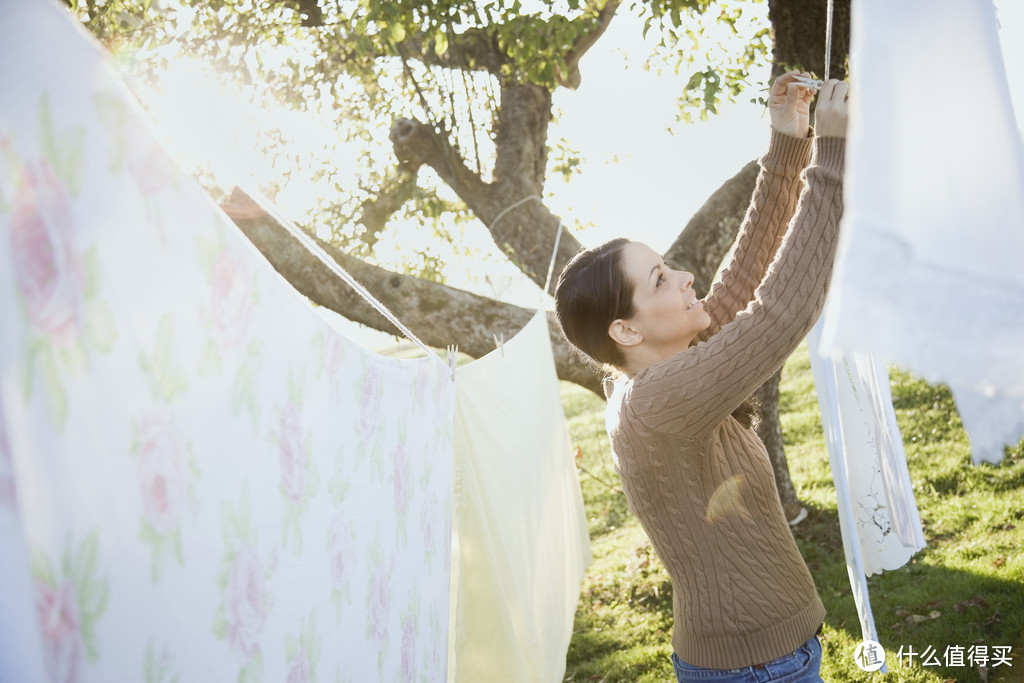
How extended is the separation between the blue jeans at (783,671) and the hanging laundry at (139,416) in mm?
742

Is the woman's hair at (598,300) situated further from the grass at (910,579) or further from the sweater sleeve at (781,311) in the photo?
the grass at (910,579)

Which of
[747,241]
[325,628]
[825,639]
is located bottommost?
[825,639]

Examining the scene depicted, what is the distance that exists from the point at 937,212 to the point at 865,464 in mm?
1888

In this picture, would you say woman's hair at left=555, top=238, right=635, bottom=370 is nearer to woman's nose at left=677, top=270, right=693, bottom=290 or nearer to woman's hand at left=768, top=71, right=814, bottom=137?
woman's nose at left=677, top=270, right=693, bottom=290

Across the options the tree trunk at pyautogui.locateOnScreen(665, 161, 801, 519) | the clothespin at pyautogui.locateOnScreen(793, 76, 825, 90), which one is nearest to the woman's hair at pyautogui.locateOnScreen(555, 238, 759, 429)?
the clothespin at pyautogui.locateOnScreen(793, 76, 825, 90)

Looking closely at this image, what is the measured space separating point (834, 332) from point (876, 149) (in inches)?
7.1

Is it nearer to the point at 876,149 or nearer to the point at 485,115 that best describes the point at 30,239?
the point at 876,149

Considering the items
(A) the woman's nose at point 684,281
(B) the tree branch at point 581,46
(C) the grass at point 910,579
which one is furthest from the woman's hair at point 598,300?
(B) the tree branch at point 581,46

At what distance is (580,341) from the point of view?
1.78 metres

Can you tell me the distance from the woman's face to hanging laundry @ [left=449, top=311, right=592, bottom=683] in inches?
25.9

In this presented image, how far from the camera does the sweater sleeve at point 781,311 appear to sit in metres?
1.22

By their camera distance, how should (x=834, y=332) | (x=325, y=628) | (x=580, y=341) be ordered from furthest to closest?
(x=580, y=341)
(x=325, y=628)
(x=834, y=332)

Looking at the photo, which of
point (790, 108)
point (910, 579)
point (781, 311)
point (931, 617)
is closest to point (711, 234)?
point (910, 579)

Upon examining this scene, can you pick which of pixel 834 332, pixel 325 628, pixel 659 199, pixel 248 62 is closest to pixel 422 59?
Answer: pixel 248 62
